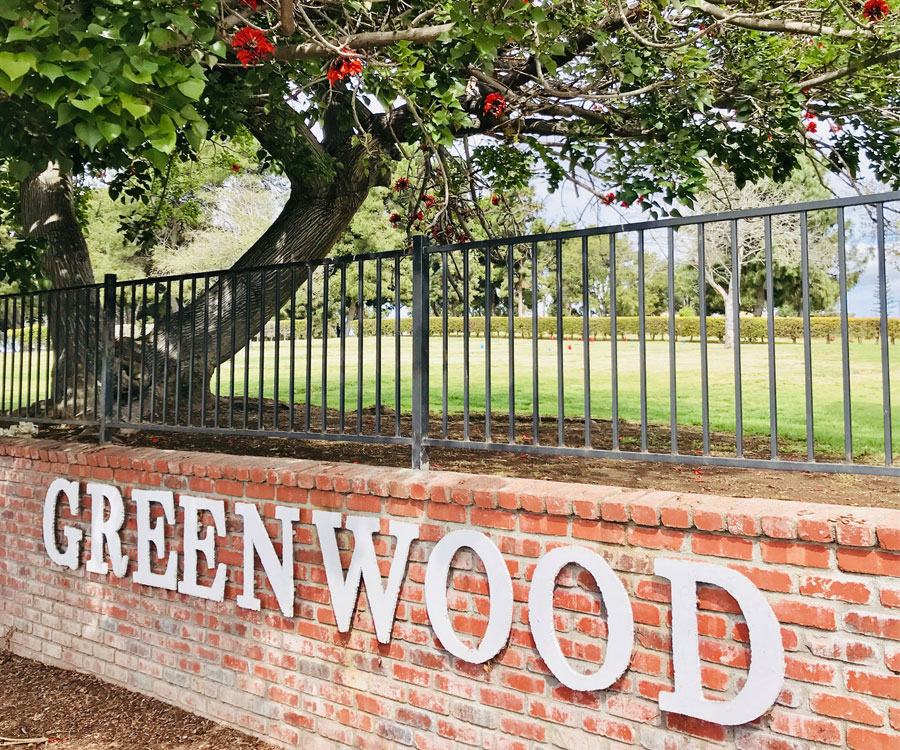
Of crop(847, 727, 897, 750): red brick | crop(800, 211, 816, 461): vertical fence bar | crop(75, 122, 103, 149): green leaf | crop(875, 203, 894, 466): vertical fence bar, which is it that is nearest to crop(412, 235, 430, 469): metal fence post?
crop(75, 122, 103, 149): green leaf

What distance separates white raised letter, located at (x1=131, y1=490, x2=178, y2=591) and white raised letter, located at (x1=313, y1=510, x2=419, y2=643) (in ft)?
3.60

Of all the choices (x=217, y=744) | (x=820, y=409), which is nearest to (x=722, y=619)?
(x=217, y=744)

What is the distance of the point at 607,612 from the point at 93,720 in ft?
9.85

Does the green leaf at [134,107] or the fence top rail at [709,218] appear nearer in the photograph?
the fence top rail at [709,218]

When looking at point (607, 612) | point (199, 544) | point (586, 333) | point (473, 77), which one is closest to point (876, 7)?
point (473, 77)

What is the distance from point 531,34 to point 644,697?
4287 mm

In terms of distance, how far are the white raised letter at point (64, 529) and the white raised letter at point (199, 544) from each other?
100 cm

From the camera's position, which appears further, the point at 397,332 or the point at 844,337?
the point at 397,332

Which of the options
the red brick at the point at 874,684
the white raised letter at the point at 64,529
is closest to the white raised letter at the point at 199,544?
the white raised letter at the point at 64,529

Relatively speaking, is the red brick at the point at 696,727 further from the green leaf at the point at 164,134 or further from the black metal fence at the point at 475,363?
the green leaf at the point at 164,134

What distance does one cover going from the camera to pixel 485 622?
10.1 ft

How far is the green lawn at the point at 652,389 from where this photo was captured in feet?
32.6

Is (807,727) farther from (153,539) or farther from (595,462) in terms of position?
(595,462)

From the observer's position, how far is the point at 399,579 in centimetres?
329
